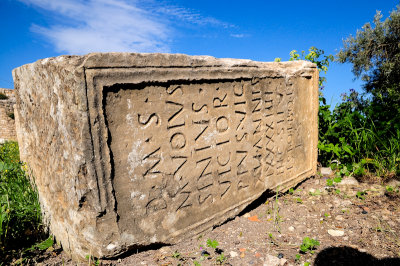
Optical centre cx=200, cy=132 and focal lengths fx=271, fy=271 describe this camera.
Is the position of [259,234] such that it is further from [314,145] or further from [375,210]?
[314,145]

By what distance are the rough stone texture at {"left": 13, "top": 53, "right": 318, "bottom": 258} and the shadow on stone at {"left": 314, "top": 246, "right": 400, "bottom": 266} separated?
718mm

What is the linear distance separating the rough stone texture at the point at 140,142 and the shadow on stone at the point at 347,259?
718mm

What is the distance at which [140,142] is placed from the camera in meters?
1.67

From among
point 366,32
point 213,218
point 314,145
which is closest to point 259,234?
point 213,218

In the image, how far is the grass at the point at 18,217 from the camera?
192 cm

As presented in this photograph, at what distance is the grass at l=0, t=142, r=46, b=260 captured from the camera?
192 centimetres

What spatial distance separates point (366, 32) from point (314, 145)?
6.62 m

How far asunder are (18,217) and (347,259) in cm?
238

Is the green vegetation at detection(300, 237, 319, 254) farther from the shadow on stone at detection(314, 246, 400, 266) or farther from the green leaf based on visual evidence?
the green leaf

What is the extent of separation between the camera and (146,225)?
1752 millimetres

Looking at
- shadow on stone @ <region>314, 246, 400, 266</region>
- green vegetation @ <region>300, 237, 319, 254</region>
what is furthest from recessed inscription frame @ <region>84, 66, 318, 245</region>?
shadow on stone @ <region>314, 246, 400, 266</region>

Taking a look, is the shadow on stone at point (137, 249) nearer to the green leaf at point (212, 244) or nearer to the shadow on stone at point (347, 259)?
the green leaf at point (212, 244)

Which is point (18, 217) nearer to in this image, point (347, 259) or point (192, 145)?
point (192, 145)

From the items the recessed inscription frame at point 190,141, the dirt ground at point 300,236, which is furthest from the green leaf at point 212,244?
the recessed inscription frame at point 190,141
